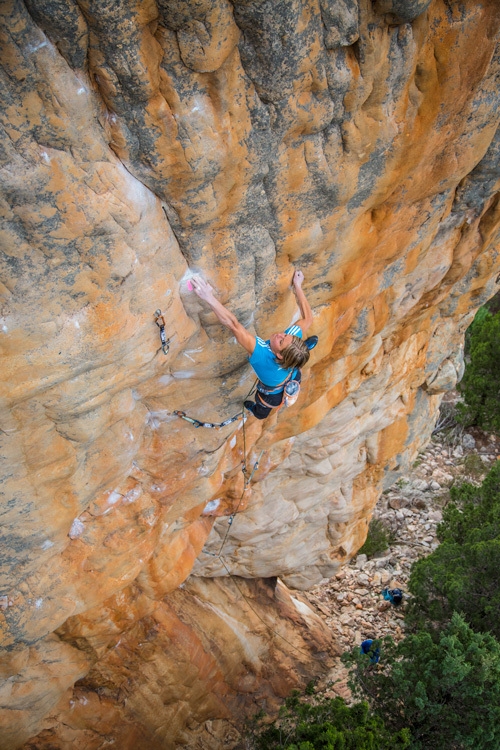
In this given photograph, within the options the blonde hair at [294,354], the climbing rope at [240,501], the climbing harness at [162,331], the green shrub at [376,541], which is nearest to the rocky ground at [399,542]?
the green shrub at [376,541]

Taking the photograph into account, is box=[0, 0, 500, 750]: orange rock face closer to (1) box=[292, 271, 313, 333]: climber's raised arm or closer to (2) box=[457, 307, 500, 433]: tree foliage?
(1) box=[292, 271, 313, 333]: climber's raised arm

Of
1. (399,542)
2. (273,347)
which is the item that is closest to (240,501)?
(273,347)

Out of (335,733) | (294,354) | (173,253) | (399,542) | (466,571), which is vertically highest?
(173,253)

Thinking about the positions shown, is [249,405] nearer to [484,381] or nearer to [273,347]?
[273,347]

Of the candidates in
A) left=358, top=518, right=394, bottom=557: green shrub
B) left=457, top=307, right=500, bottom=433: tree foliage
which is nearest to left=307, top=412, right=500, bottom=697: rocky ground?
left=358, top=518, right=394, bottom=557: green shrub

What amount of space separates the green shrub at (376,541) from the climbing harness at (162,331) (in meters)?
8.51

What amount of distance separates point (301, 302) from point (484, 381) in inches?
392

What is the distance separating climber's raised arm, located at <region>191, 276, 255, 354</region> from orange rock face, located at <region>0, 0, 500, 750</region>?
0.07 meters

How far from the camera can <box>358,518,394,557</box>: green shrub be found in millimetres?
10914

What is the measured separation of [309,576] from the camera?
839 cm

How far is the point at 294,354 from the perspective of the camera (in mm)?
3475

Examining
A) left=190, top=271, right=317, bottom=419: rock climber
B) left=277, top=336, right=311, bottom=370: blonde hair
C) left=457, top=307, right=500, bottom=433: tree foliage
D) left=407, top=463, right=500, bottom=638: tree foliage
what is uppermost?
left=457, top=307, right=500, bottom=433: tree foliage

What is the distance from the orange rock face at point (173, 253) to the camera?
254 centimetres

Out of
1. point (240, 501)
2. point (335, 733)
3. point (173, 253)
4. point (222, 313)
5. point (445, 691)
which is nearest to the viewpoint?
point (173, 253)
